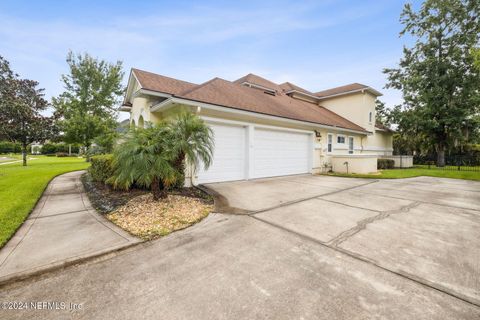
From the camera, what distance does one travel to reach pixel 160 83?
916cm

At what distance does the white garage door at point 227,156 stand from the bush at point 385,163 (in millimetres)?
13713

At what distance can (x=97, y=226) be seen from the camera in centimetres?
383

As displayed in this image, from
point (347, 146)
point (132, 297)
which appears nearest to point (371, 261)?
point (132, 297)

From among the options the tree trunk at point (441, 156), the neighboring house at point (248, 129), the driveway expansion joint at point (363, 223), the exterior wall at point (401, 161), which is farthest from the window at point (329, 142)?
the tree trunk at point (441, 156)

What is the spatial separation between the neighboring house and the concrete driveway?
437 cm

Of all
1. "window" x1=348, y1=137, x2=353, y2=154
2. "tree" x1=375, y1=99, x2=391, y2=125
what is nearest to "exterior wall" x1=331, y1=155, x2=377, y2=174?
"window" x1=348, y1=137, x2=353, y2=154

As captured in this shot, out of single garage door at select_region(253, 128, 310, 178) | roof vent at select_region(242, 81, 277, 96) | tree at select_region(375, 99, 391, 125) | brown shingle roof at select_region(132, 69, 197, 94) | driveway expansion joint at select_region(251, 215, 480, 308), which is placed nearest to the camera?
driveway expansion joint at select_region(251, 215, 480, 308)

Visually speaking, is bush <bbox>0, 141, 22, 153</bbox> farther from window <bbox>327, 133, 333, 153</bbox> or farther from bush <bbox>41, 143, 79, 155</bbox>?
window <bbox>327, 133, 333, 153</bbox>

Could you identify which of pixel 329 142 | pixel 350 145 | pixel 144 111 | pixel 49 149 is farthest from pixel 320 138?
pixel 49 149

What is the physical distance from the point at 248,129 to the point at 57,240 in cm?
676

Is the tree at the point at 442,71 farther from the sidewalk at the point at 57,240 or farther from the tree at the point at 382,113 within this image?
the sidewalk at the point at 57,240

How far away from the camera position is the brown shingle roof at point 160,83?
8316mm

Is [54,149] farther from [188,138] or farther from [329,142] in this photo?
[329,142]

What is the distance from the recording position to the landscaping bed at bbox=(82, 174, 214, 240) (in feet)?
12.3
